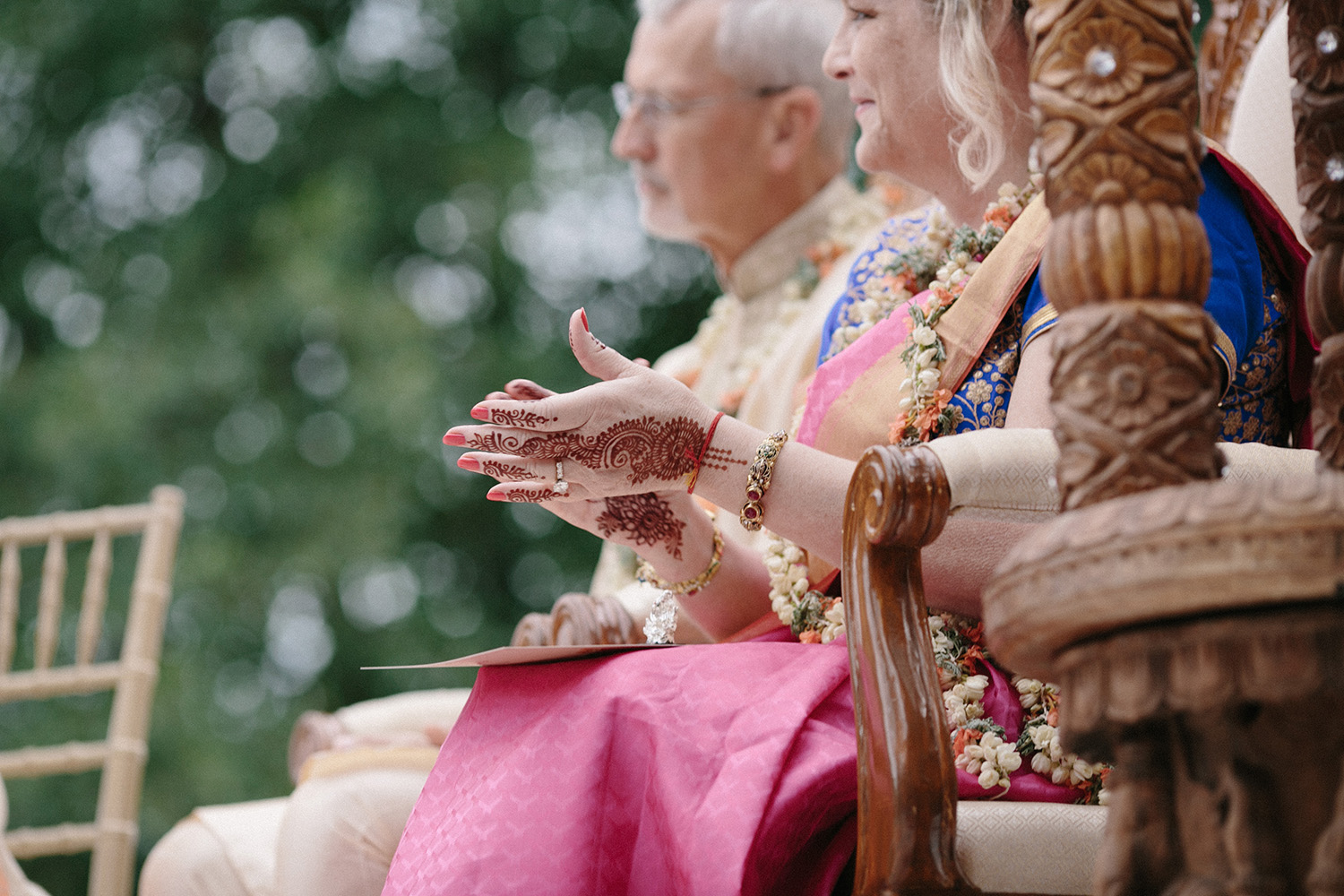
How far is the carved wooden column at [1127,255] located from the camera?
2.78 ft

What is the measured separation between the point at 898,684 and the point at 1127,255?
15.8 inches

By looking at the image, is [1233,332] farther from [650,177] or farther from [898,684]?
[650,177]

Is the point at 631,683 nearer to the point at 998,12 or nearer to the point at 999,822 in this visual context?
the point at 999,822

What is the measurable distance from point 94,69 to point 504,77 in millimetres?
1853

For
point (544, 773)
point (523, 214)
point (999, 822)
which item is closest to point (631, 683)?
point (544, 773)

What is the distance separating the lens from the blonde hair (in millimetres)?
1641

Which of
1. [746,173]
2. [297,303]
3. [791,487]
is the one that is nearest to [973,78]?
[791,487]

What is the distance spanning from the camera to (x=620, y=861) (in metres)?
1.27

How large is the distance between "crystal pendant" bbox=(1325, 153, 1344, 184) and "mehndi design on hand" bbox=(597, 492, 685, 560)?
0.86 meters

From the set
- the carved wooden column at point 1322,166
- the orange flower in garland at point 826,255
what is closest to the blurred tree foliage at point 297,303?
the orange flower in garland at point 826,255

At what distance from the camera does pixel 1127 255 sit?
33.6 inches

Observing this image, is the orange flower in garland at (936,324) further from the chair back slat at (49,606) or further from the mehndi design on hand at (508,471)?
the chair back slat at (49,606)

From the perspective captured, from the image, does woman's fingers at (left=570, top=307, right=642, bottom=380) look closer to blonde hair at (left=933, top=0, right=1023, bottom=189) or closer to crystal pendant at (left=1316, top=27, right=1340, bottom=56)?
blonde hair at (left=933, top=0, right=1023, bottom=189)

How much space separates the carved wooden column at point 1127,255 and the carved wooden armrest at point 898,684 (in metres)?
0.18
